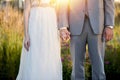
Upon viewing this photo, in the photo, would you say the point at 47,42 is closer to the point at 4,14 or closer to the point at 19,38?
the point at 19,38

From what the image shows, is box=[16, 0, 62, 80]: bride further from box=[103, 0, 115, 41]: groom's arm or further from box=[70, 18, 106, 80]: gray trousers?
box=[103, 0, 115, 41]: groom's arm

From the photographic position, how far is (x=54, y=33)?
6.26m

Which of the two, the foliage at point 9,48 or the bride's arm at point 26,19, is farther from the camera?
the foliage at point 9,48

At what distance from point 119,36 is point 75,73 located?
4080mm

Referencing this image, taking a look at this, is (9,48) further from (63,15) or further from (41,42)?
(63,15)

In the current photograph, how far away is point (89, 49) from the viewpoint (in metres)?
5.73

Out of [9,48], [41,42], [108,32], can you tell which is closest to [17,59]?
[9,48]

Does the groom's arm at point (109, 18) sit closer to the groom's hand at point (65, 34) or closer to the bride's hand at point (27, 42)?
the groom's hand at point (65, 34)

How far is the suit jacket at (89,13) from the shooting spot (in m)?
5.67

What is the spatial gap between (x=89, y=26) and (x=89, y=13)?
0.16 metres

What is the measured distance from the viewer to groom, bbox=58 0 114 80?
18.6ft

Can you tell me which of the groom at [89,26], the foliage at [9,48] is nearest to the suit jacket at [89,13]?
the groom at [89,26]

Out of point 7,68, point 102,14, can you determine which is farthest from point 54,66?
point 7,68

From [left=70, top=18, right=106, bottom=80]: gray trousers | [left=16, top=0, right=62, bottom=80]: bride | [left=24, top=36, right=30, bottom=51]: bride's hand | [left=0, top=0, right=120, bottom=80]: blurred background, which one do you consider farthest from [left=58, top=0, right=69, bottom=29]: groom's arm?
Result: [left=0, top=0, right=120, bottom=80]: blurred background
